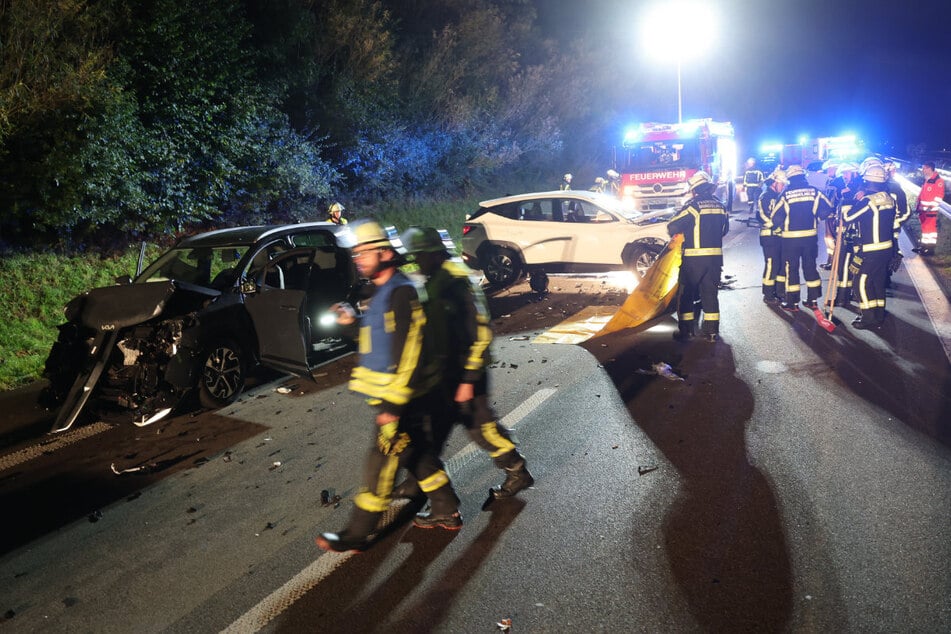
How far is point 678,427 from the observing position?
18.2 feet

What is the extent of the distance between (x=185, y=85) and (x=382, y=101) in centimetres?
793

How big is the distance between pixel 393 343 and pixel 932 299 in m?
9.22

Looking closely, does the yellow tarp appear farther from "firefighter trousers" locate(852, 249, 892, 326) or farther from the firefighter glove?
the firefighter glove

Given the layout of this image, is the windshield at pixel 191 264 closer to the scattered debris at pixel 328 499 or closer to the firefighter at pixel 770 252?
the scattered debris at pixel 328 499

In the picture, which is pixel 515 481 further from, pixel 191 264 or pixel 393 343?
pixel 191 264

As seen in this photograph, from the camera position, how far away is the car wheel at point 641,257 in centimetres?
1177

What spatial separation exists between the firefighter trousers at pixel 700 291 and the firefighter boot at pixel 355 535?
5547 mm

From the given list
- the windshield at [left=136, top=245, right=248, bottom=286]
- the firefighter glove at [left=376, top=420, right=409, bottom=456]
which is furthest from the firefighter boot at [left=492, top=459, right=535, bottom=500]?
the windshield at [left=136, top=245, right=248, bottom=286]

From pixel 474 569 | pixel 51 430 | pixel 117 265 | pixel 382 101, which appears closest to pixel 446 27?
pixel 382 101

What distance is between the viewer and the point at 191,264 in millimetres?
7715

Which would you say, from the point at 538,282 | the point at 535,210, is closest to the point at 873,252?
the point at 538,282

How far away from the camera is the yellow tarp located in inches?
324

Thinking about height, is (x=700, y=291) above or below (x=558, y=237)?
below

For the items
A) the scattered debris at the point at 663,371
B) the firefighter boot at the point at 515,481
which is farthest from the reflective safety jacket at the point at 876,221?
the firefighter boot at the point at 515,481
